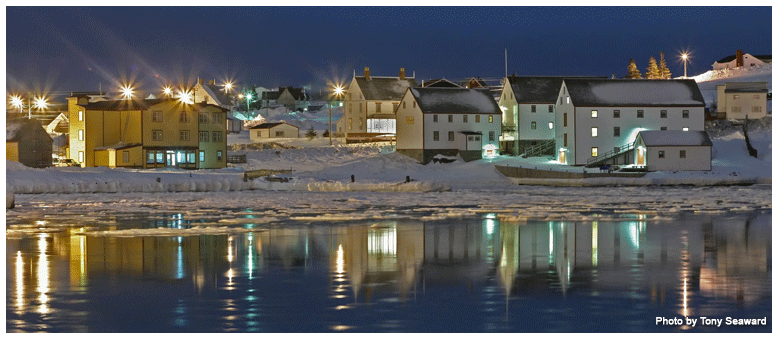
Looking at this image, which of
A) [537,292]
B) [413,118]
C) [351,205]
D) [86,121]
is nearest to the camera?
[537,292]

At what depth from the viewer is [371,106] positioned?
10438 centimetres

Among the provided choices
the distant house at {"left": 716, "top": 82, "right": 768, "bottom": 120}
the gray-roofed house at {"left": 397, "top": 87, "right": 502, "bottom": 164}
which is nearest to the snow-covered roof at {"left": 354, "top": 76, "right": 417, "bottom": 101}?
the gray-roofed house at {"left": 397, "top": 87, "right": 502, "bottom": 164}

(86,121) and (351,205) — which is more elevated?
(86,121)

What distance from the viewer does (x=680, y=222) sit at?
3158 cm

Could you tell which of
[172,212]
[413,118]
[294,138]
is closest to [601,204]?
[172,212]

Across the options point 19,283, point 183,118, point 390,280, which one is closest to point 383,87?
point 183,118

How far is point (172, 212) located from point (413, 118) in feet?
154

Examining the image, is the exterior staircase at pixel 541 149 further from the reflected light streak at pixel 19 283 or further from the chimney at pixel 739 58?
the chimney at pixel 739 58

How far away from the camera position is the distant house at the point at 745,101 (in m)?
96.8

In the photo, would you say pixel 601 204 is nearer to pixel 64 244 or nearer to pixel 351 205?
pixel 351 205

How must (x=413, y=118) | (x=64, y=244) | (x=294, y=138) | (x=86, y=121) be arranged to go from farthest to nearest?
(x=294, y=138), (x=413, y=118), (x=86, y=121), (x=64, y=244)

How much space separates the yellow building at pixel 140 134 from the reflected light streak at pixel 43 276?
4833cm

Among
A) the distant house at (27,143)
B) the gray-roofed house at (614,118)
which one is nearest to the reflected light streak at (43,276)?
the distant house at (27,143)

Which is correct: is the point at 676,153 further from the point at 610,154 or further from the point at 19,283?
the point at 19,283
